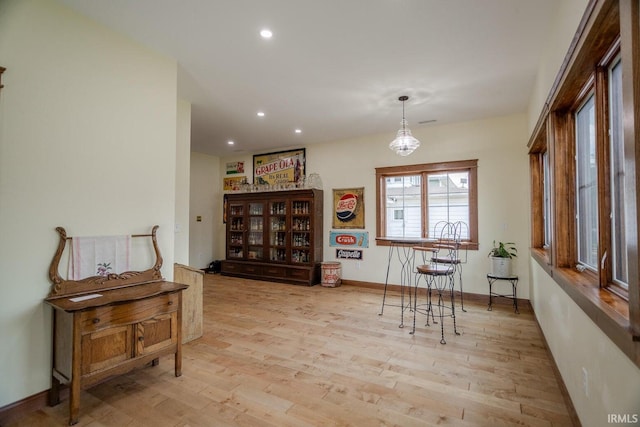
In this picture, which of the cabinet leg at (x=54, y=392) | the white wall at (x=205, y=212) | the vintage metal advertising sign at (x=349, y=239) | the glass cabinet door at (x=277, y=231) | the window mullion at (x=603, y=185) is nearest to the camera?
the window mullion at (x=603, y=185)

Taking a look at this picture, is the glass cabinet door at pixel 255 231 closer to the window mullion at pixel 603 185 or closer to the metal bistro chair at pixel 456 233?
the metal bistro chair at pixel 456 233

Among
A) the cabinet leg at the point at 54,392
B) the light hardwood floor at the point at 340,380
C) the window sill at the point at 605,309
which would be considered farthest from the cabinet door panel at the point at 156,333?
the window sill at the point at 605,309

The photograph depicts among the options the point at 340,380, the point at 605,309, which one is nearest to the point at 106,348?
the point at 340,380

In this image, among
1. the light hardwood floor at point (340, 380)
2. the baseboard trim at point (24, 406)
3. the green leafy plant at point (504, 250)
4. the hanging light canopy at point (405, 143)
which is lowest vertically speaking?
the light hardwood floor at point (340, 380)

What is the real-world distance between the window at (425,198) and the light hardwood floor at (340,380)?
1731 millimetres

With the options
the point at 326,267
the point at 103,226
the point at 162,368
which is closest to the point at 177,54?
the point at 103,226

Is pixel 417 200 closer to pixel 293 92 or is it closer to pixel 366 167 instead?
pixel 366 167

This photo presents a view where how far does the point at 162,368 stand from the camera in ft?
8.49

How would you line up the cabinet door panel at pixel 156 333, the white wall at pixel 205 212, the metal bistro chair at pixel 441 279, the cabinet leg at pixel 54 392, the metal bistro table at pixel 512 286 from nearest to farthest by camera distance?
the cabinet leg at pixel 54 392 → the cabinet door panel at pixel 156 333 → the metal bistro chair at pixel 441 279 → the metal bistro table at pixel 512 286 → the white wall at pixel 205 212

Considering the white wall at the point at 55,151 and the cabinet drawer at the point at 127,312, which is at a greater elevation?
the white wall at the point at 55,151

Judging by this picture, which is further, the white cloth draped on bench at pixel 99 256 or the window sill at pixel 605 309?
the white cloth draped on bench at pixel 99 256

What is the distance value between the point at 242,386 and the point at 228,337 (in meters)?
1.03

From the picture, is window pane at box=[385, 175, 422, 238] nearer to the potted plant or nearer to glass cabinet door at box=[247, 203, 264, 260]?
the potted plant

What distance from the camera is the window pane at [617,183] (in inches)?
57.9
